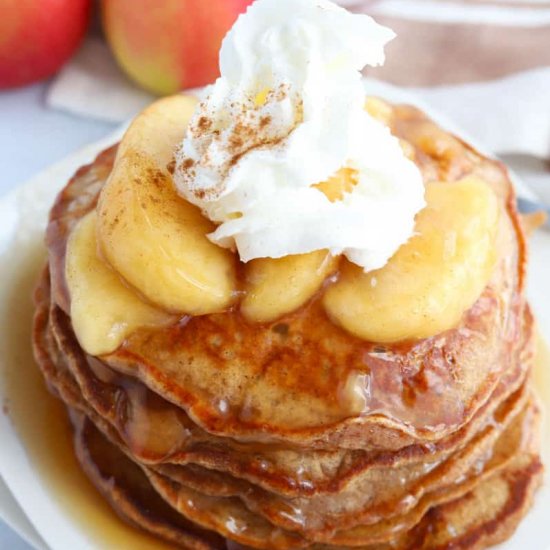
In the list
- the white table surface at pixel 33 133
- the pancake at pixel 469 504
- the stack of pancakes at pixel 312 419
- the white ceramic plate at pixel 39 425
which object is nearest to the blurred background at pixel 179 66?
the white table surface at pixel 33 133

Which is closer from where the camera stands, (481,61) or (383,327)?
(383,327)

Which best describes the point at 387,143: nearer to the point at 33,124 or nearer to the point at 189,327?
the point at 189,327

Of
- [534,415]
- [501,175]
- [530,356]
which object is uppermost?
[501,175]

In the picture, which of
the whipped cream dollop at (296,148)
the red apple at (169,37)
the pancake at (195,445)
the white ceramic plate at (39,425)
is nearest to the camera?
the whipped cream dollop at (296,148)

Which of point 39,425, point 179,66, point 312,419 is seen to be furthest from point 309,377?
point 179,66

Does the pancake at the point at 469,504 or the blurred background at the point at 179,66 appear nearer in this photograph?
the pancake at the point at 469,504

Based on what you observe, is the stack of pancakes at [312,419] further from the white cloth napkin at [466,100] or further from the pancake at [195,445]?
the white cloth napkin at [466,100]

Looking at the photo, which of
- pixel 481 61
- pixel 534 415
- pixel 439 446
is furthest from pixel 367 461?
pixel 481 61
